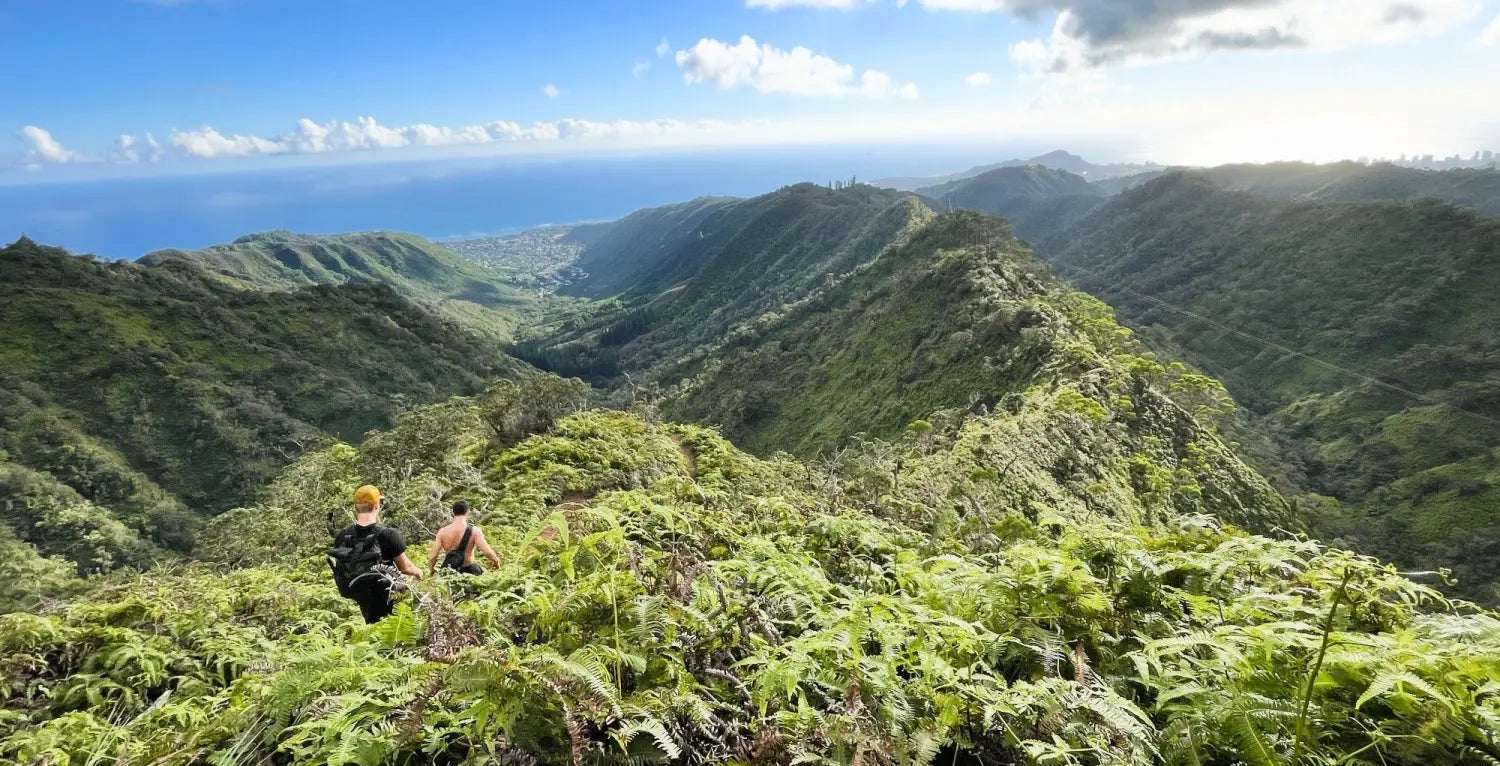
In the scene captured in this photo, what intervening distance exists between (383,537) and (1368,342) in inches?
4146

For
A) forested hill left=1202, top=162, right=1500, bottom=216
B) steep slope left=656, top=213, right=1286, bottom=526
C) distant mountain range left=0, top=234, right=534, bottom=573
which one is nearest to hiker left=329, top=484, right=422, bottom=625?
steep slope left=656, top=213, right=1286, bottom=526

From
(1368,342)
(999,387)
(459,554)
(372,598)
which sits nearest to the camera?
(372,598)

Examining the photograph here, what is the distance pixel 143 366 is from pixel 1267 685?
90373 millimetres

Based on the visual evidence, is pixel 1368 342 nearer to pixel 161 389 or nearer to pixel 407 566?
pixel 407 566

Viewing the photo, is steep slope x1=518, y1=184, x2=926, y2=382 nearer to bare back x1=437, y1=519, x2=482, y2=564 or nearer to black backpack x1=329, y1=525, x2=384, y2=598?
bare back x1=437, y1=519, x2=482, y2=564

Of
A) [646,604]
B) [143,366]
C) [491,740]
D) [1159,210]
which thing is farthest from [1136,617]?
[1159,210]

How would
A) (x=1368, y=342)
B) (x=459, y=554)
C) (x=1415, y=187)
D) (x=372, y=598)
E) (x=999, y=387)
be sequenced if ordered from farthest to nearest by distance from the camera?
(x=1415, y=187)
(x=1368, y=342)
(x=999, y=387)
(x=459, y=554)
(x=372, y=598)

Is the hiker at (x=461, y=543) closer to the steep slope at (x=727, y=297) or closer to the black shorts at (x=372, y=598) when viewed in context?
the black shorts at (x=372, y=598)

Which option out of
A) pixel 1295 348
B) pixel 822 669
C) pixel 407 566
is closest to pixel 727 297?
pixel 1295 348

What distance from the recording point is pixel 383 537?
6.20m

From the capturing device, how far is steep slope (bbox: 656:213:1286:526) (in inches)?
745

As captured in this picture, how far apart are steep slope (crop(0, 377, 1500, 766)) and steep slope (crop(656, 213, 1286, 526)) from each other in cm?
1237

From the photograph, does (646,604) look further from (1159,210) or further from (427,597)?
(1159,210)

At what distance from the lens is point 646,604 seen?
2.91 m
